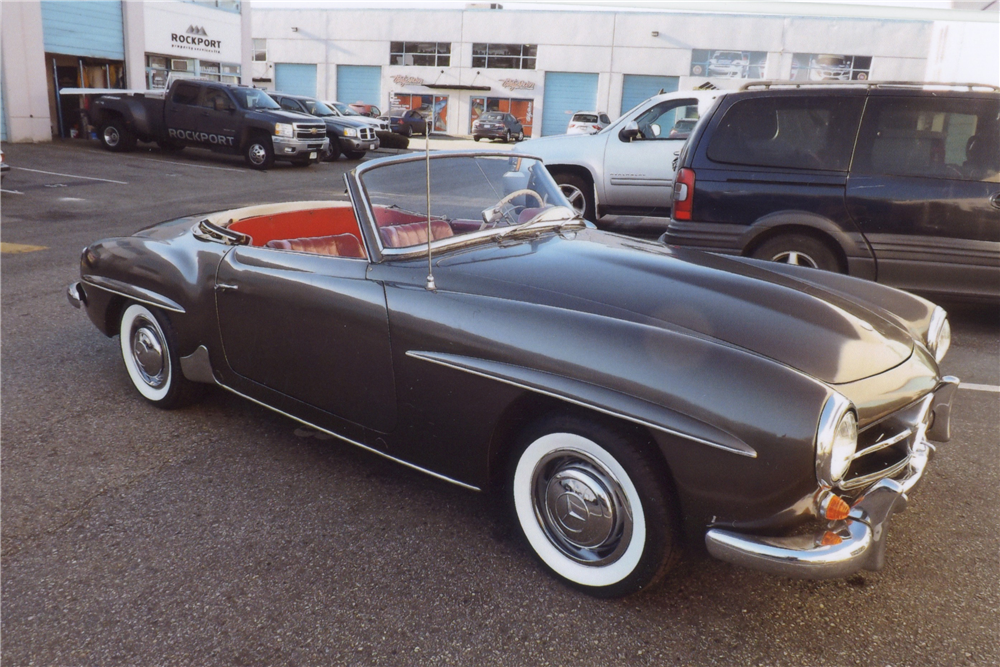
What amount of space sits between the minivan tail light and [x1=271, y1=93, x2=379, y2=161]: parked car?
14.5m

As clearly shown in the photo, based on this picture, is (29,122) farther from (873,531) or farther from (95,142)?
(873,531)

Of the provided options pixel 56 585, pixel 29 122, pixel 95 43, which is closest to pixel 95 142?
pixel 29 122

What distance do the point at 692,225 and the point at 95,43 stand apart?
20.8 m

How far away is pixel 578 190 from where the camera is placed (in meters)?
9.39

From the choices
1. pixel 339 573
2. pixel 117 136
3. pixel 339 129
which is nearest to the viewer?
pixel 339 573

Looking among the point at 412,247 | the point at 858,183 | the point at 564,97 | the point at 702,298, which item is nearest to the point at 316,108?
the point at 858,183

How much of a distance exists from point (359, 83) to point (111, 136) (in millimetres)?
30600

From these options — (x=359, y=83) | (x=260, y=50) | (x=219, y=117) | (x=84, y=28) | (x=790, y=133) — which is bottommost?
(x=219, y=117)

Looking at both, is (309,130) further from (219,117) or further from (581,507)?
(581,507)

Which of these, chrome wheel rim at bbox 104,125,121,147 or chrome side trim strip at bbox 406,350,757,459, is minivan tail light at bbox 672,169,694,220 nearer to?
chrome side trim strip at bbox 406,350,757,459

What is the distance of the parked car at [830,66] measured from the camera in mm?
40406

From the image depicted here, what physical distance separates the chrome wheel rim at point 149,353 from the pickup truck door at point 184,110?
1483 cm

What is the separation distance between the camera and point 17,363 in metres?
4.49

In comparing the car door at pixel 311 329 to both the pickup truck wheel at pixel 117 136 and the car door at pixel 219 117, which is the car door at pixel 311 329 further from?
the pickup truck wheel at pixel 117 136
